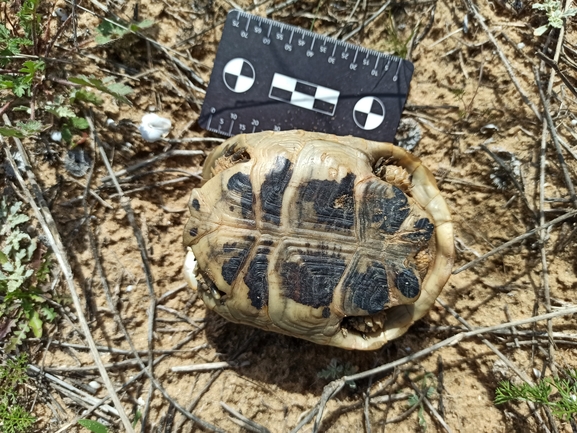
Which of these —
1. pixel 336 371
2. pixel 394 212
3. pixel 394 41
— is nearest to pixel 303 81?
pixel 394 41

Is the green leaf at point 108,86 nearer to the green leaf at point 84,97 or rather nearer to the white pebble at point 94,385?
the green leaf at point 84,97

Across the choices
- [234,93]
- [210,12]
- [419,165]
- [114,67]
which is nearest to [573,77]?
[419,165]

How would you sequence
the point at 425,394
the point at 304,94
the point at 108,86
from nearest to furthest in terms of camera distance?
the point at 108,86
the point at 425,394
the point at 304,94

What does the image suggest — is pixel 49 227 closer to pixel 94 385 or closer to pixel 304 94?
pixel 94 385

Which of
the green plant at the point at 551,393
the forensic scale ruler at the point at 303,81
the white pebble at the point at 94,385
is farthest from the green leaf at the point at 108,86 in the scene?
the green plant at the point at 551,393

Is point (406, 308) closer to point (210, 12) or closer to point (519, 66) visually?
point (519, 66)

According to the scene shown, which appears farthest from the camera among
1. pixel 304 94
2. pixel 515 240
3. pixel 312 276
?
pixel 304 94

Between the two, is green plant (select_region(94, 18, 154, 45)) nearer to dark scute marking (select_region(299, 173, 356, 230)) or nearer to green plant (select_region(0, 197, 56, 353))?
green plant (select_region(0, 197, 56, 353))
